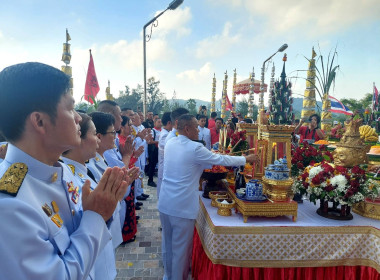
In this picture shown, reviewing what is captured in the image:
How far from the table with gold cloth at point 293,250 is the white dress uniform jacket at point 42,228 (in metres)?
1.61

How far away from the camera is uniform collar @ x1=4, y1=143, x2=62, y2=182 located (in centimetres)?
94

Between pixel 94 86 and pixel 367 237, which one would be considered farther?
pixel 94 86

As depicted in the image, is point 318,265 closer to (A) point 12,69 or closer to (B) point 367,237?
(B) point 367,237

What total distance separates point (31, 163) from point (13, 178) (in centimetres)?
12

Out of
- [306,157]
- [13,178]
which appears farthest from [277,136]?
[13,178]

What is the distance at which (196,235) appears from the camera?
3.22m

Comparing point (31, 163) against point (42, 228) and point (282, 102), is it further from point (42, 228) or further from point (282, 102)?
point (282, 102)

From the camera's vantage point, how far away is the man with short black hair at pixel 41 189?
756 mm

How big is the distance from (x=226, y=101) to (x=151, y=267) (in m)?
14.4

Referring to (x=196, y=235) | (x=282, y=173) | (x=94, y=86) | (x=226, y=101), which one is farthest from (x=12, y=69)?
(x=226, y=101)

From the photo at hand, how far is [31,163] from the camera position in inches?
37.5

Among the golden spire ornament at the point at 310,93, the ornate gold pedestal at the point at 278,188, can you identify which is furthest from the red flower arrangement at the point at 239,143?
the golden spire ornament at the point at 310,93

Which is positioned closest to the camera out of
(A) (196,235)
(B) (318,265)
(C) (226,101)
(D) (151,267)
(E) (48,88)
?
(E) (48,88)

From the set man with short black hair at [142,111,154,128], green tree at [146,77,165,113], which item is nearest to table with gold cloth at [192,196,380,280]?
man with short black hair at [142,111,154,128]
